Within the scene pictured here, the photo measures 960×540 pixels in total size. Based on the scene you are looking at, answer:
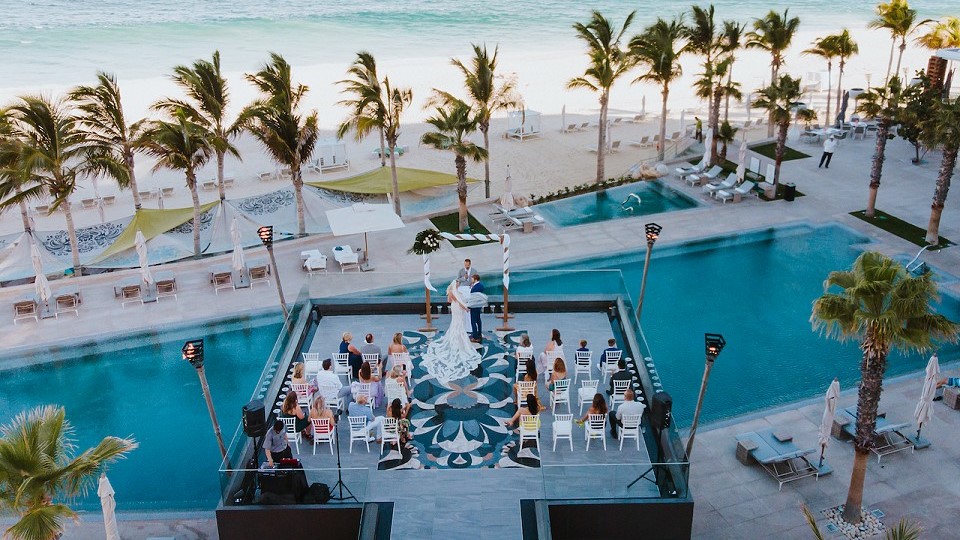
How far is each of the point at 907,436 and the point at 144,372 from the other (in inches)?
699

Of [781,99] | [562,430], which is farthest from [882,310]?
[781,99]

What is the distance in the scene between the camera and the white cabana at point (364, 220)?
26016 mm

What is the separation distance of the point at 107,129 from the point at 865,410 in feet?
78.2

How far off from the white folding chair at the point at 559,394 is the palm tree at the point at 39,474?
8612 millimetres

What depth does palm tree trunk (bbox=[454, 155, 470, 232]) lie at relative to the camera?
2875 centimetres

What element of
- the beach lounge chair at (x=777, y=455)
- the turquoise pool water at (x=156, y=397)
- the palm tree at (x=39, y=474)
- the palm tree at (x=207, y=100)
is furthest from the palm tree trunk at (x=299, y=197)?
the palm tree at (x=39, y=474)

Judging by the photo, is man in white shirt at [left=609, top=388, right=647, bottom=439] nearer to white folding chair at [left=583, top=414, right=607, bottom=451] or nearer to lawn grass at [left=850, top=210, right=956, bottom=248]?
white folding chair at [left=583, top=414, right=607, bottom=451]

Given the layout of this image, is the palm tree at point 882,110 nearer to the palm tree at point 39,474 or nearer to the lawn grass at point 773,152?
the lawn grass at point 773,152

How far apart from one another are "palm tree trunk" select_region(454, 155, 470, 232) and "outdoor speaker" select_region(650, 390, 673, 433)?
14296 mm

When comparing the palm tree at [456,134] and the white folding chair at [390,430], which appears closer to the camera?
the white folding chair at [390,430]

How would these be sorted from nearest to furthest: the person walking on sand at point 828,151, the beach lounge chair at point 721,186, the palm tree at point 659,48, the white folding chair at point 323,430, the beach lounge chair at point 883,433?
the white folding chair at point 323,430
the beach lounge chair at point 883,433
the beach lounge chair at point 721,186
the palm tree at point 659,48
the person walking on sand at point 828,151

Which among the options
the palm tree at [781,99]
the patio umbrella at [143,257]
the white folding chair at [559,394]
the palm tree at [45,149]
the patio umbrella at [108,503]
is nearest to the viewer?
the patio umbrella at [108,503]

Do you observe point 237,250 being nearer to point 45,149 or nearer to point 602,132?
point 45,149

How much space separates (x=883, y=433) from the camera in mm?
17438
